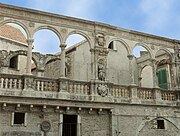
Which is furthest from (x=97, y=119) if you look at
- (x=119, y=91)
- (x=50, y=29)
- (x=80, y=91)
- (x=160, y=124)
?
(x=50, y=29)

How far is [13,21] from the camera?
10.7 metres

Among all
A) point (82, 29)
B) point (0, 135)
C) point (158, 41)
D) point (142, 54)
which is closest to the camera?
point (0, 135)

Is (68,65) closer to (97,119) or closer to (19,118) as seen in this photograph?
(97,119)

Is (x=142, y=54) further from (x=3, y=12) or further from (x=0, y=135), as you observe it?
(x=0, y=135)

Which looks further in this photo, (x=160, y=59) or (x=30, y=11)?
(x=160, y=59)

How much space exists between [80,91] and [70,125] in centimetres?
141

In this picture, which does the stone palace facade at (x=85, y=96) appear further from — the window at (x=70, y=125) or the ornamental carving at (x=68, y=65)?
the ornamental carving at (x=68, y=65)

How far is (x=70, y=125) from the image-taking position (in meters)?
11.0

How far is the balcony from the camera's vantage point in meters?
10.1

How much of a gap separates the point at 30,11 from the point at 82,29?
2345 mm

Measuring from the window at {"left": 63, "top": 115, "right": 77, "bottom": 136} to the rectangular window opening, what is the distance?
1.68 metres

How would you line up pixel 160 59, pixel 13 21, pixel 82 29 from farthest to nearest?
1. pixel 160 59
2. pixel 82 29
3. pixel 13 21

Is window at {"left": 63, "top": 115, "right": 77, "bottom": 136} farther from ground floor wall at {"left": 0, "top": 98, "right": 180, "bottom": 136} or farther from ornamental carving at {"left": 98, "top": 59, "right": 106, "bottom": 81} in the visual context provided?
ornamental carving at {"left": 98, "top": 59, "right": 106, "bottom": 81}

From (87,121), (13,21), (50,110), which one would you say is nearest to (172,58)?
(87,121)
